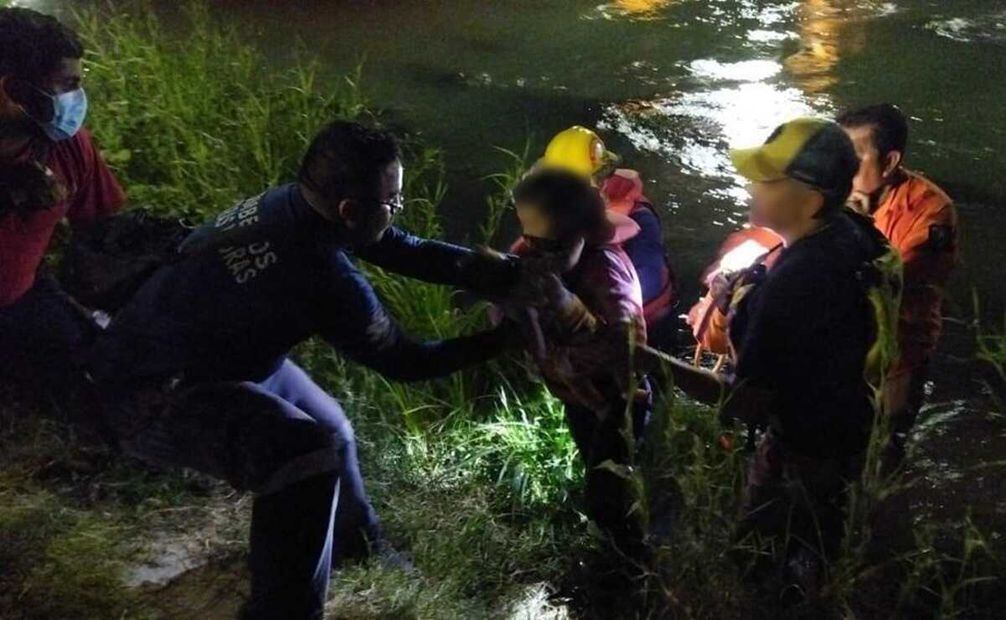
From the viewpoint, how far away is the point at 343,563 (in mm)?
3365

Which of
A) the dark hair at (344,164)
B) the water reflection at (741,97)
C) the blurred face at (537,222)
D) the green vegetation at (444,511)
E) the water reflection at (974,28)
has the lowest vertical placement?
the water reflection at (974,28)

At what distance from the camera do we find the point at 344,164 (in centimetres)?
272

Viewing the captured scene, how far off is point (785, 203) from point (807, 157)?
13 centimetres

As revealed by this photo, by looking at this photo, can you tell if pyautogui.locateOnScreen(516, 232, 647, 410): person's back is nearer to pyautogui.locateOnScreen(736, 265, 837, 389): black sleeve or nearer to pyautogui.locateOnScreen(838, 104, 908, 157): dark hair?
pyautogui.locateOnScreen(736, 265, 837, 389): black sleeve

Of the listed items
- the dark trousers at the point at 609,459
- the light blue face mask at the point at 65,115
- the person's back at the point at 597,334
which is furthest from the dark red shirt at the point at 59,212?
the dark trousers at the point at 609,459

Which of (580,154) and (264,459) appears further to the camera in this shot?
(580,154)

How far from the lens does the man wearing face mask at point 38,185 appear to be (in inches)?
143

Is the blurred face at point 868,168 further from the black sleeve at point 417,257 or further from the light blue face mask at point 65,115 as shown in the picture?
the light blue face mask at point 65,115

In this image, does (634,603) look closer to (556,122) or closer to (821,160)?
(821,160)

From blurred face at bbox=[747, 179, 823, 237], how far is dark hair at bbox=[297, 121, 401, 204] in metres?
1.02

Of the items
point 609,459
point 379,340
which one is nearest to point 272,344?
point 379,340

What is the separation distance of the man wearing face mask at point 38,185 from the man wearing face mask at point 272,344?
0.92 metres

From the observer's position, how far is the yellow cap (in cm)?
266

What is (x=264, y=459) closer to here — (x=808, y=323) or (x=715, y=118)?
(x=808, y=323)
